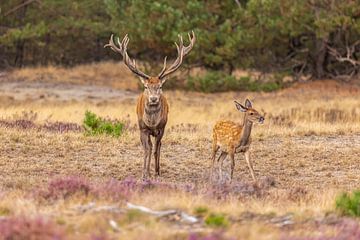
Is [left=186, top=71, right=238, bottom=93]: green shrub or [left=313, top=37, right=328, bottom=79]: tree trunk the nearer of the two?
[left=186, top=71, right=238, bottom=93]: green shrub

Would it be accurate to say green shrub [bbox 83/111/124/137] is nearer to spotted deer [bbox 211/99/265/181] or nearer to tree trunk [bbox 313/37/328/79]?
spotted deer [bbox 211/99/265/181]

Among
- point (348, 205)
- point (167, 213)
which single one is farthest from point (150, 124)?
point (167, 213)

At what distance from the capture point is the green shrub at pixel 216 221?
858 centimetres

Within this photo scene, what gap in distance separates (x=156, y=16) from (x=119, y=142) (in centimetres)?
1705

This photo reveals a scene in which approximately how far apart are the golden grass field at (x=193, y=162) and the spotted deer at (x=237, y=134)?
1.81 feet

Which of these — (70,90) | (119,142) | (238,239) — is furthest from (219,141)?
(70,90)

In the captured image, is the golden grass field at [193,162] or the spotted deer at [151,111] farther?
the spotted deer at [151,111]

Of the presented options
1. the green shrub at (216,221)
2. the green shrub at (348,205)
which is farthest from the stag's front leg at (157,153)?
the green shrub at (216,221)

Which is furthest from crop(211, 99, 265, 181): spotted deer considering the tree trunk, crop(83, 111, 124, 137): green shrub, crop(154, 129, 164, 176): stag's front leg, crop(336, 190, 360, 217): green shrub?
the tree trunk

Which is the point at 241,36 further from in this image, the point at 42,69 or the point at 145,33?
the point at 42,69

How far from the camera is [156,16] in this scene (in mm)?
33938

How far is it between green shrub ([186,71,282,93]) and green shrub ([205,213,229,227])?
79.7 ft

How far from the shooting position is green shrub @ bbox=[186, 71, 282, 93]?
32.9 metres

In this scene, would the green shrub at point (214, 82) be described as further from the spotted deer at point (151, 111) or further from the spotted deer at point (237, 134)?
the spotted deer at point (237, 134)
